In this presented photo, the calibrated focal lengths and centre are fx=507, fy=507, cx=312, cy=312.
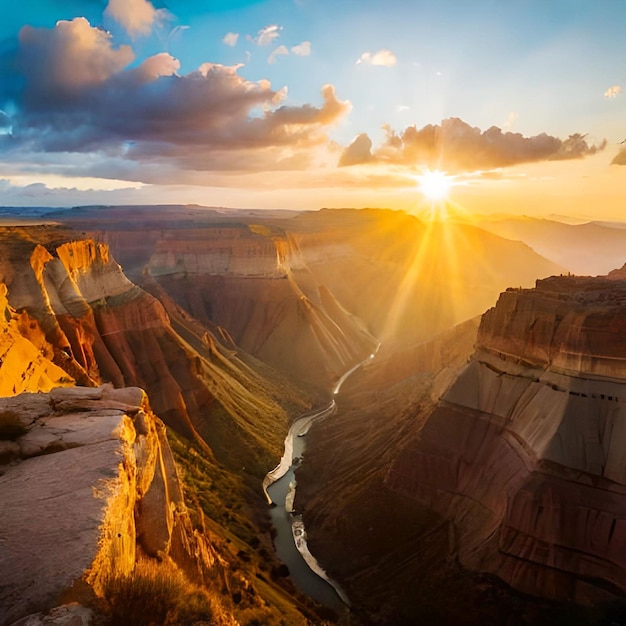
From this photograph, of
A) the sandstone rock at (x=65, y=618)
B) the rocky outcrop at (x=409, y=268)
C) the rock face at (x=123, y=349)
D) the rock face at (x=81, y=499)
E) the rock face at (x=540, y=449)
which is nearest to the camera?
the sandstone rock at (x=65, y=618)

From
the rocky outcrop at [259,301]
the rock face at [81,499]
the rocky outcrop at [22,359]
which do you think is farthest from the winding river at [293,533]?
the rocky outcrop at [259,301]

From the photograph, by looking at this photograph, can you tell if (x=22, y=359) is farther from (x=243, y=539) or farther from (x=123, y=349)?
(x=243, y=539)

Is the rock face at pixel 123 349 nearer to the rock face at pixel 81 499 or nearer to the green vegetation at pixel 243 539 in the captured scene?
the green vegetation at pixel 243 539

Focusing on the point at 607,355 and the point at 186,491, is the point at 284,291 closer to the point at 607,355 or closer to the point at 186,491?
the point at 186,491

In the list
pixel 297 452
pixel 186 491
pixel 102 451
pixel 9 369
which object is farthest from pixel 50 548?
pixel 297 452

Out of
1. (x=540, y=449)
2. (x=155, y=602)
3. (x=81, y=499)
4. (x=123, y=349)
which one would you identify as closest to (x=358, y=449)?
(x=540, y=449)

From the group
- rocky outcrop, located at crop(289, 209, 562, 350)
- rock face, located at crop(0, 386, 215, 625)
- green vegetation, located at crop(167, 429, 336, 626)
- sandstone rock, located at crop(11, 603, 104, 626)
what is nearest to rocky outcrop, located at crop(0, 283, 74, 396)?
rock face, located at crop(0, 386, 215, 625)
